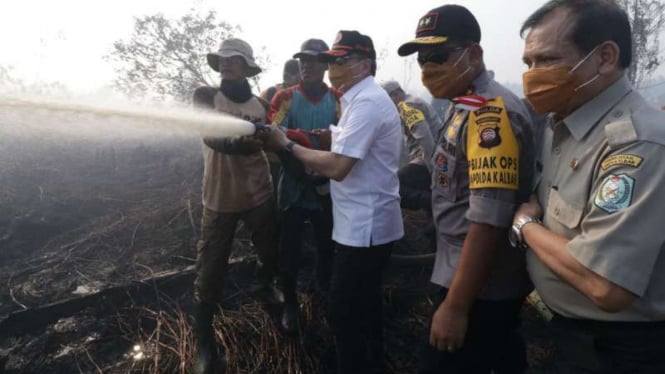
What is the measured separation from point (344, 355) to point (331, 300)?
397mm

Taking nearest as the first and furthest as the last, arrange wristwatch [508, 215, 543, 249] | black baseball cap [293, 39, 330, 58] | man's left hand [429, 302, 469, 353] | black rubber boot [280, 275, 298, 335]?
wristwatch [508, 215, 543, 249] → man's left hand [429, 302, 469, 353] → black rubber boot [280, 275, 298, 335] → black baseball cap [293, 39, 330, 58]

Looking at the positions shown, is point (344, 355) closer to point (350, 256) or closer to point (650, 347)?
point (350, 256)

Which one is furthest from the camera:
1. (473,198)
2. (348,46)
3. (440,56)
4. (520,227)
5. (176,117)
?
(176,117)

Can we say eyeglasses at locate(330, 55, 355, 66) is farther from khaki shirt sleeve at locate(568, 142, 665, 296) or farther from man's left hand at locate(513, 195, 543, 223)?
khaki shirt sleeve at locate(568, 142, 665, 296)

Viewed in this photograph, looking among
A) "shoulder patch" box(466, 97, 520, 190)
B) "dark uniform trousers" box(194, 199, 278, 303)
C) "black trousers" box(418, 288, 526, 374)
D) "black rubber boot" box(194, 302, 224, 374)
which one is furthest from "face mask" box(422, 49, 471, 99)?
"black rubber boot" box(194, 302, 224, 374)

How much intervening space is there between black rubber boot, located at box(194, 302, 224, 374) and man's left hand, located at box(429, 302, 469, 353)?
200 cm

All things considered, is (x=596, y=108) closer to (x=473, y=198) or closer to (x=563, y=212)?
(x=563, y=212)

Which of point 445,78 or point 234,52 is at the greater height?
point 234,52

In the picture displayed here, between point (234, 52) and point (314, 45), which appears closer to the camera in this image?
point (234, 52)

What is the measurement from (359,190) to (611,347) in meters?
1.48

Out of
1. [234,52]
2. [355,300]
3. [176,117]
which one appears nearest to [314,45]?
[234,52]

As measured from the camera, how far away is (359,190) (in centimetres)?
240

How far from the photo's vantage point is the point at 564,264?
1.27 m

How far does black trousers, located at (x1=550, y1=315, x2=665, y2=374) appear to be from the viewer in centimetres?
123
